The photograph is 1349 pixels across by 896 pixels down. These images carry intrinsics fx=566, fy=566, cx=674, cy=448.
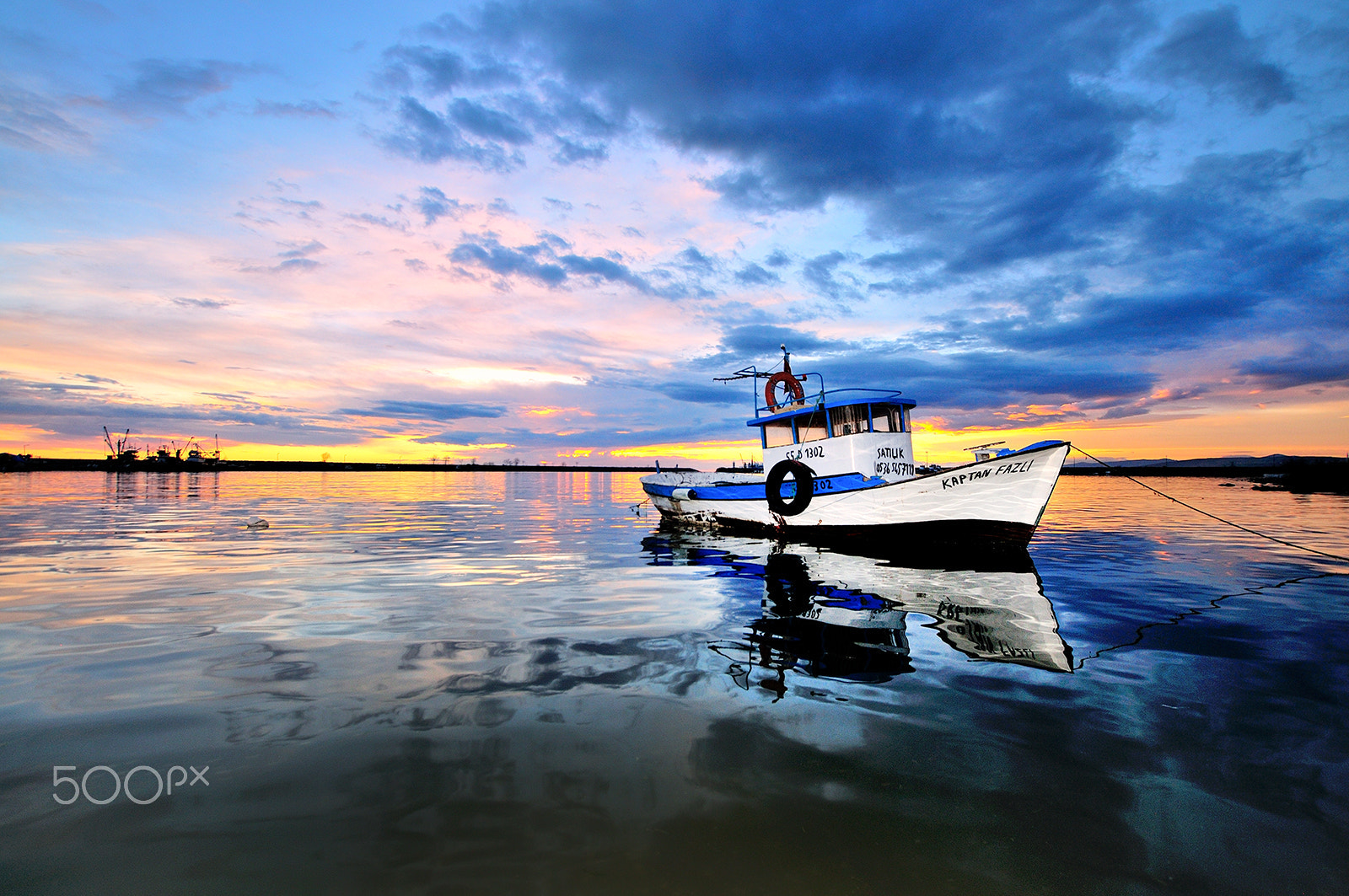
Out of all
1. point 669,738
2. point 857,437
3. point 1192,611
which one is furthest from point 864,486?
point 669,738

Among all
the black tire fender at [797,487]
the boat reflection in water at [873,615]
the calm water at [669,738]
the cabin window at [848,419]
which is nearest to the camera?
the calm water at [669,738]

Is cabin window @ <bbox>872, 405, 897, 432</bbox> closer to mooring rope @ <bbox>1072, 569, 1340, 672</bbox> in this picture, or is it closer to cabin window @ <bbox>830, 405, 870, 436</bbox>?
cabin window @ <bbox>830, 405, 870, 436</bbox>

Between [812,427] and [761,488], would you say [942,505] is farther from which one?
[761,488]

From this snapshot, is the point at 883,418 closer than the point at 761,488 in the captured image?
Yes

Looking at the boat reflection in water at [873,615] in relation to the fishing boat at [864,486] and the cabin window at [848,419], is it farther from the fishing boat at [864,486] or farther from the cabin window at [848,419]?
the cabin window at [848,419]

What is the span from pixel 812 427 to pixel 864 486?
3528 mm

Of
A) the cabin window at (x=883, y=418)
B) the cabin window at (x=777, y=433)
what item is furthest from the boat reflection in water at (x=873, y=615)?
the cabin window at (x=777, y=433)

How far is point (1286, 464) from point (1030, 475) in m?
88.9

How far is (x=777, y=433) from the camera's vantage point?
862 inches

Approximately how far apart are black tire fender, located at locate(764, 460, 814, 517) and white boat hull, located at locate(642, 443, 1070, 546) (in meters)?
0.22

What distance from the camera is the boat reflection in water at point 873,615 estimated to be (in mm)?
6781

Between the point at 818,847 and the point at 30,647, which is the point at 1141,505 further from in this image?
the point at 30,647

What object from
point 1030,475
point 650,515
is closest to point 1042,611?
point 1030,475

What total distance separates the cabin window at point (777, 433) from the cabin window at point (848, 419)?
6.38ft
